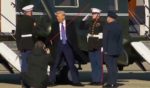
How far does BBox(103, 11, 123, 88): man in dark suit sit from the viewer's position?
14961mm

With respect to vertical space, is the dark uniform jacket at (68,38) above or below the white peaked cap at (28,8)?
below

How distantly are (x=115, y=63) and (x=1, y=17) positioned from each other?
9.24ft

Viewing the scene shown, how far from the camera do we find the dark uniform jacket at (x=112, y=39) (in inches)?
588

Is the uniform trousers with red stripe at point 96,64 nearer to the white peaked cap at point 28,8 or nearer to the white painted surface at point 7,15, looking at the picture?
the white peaked cap at point 28,8

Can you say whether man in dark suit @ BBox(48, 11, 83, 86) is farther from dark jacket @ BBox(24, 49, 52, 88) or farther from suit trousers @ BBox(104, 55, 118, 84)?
dark jacket @ BBox(24, 49, 52, 88)

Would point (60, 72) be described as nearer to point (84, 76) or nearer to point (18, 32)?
point (18, 32)

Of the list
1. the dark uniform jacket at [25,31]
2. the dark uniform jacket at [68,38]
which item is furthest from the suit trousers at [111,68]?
the dark uniform jacket at [25,31]

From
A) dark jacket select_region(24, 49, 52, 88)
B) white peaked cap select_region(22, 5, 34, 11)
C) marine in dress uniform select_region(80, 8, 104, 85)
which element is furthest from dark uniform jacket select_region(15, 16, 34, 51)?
dark jacket select_region(24, 49, 52, 88)

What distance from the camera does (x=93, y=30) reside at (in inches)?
614

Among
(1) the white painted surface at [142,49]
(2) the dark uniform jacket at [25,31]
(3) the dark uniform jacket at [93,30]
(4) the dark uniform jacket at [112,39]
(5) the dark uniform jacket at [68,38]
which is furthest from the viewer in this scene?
(1) the white painted surface at [142,49]

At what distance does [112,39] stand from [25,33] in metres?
1.98

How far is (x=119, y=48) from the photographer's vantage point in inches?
590

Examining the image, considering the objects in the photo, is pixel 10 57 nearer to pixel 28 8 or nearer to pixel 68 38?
pixel 28 8

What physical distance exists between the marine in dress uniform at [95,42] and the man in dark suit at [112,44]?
19.1 inches
